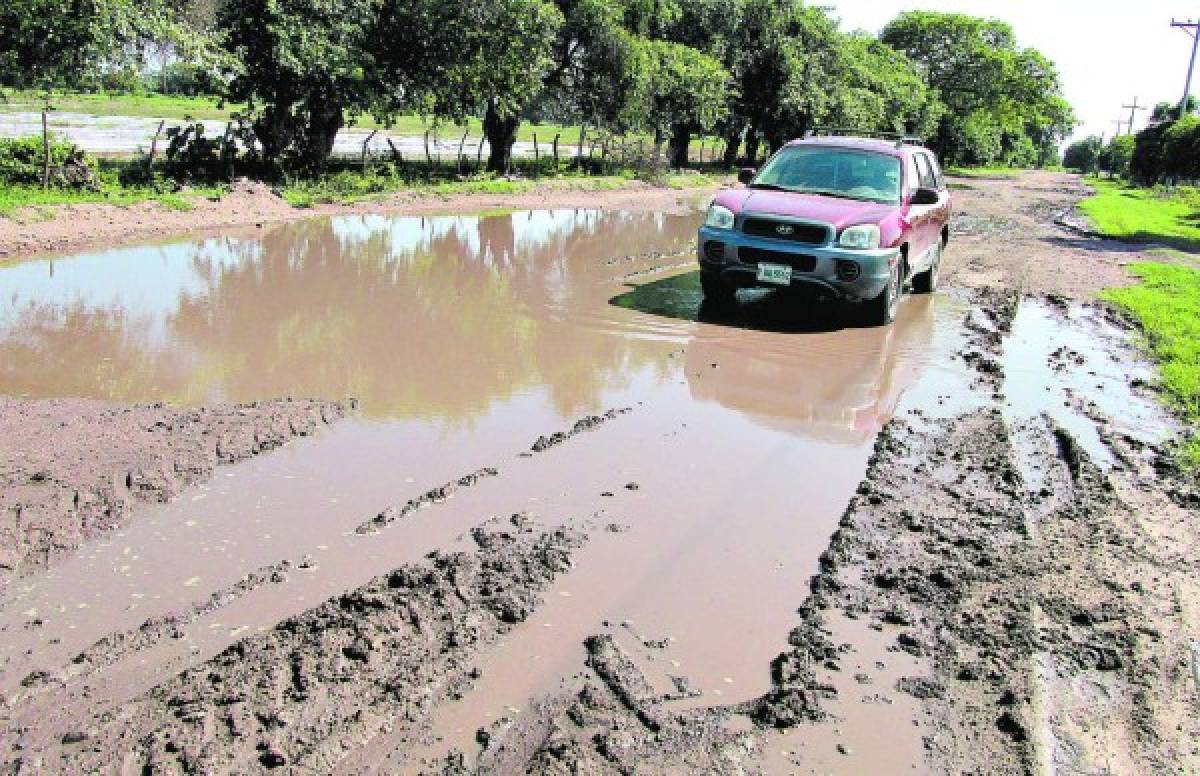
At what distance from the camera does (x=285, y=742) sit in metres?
3.22

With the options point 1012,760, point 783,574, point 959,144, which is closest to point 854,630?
point 783,574

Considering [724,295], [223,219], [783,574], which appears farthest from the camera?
[223,219]

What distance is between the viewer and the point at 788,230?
9.84 m

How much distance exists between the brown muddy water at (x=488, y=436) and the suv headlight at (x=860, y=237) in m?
0.96

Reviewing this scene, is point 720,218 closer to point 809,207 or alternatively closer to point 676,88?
point 809,207

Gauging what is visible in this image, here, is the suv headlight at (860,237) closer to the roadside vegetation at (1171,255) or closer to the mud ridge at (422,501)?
the roadside vegetation at (1171,255)

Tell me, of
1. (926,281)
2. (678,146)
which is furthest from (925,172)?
(678,146)

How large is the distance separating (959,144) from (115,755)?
66012 millimetres

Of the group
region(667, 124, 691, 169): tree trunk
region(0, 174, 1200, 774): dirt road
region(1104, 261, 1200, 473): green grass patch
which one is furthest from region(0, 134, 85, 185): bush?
region(667, 124, 691, 169): tree trunk

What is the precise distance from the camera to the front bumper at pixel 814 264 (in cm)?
976

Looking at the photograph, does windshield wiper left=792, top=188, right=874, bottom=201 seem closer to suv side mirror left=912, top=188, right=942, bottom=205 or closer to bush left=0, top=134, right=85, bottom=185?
suv side mirror left=912, top=188, right=942, bottom=205

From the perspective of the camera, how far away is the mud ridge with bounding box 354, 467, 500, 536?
16.4 feet

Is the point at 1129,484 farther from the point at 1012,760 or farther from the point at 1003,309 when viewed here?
the point at 1003,309

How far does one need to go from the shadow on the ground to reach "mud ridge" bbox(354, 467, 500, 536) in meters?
5.03
